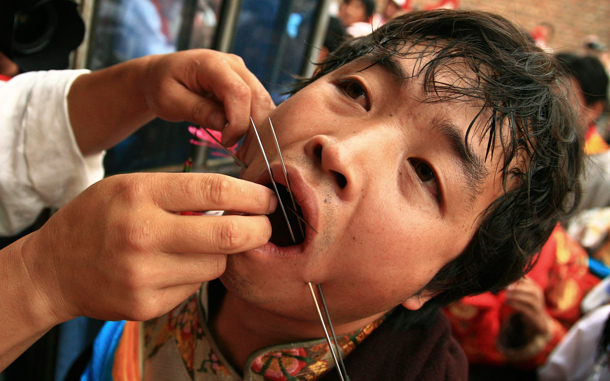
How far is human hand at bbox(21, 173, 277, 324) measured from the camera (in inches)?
24.2

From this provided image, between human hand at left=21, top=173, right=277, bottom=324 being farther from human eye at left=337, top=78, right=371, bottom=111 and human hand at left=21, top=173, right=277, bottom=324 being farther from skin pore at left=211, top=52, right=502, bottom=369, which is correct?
human eye at left=337, top=78, right=371, bottom=111

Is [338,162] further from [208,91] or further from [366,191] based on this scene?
[208,91]

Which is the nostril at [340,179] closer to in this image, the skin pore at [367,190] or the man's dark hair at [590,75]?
the skin pore at [367,190]

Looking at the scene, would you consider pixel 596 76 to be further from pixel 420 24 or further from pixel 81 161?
pixel 81 161

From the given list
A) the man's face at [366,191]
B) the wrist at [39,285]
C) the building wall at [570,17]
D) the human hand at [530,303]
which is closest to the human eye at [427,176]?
the man's face at [366,191]

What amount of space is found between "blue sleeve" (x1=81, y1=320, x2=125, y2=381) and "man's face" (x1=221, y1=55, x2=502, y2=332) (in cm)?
60

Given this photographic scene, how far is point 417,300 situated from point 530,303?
134cm

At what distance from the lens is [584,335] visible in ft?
6.55

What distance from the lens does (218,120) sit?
97cm

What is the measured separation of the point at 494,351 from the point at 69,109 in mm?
2139

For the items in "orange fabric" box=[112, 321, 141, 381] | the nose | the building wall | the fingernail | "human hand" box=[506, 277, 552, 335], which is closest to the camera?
the nose

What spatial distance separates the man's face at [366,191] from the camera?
76 centimetres

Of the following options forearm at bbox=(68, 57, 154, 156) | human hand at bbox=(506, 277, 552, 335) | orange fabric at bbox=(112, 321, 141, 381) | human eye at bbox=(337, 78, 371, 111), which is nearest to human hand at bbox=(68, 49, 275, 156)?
forearm at bbox=(68, 57, 154, 156)

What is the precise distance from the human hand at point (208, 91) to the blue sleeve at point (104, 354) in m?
0.67
